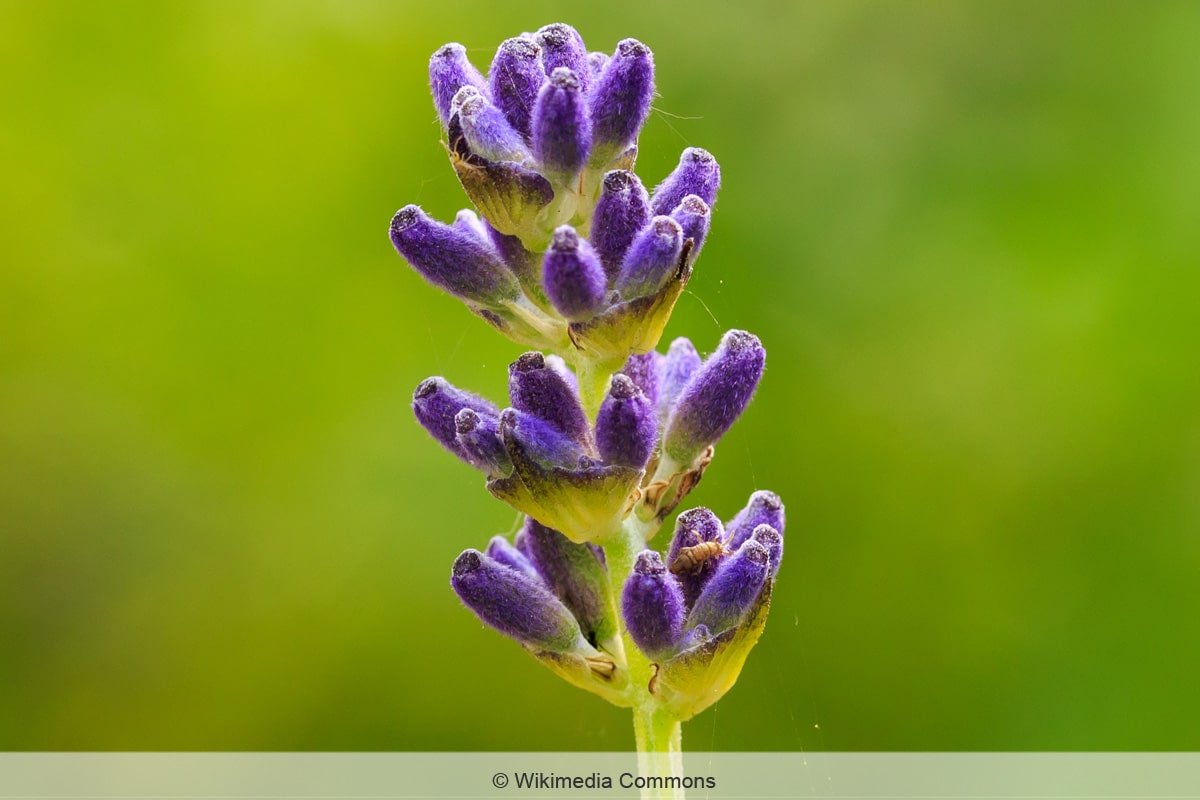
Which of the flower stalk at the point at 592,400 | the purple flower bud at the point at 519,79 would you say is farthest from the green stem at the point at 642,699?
the purple flower bud at the point at 519,79

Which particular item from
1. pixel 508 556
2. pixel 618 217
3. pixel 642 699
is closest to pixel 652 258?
pixel 618 217

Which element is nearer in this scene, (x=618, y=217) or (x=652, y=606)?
(x=652, y=606)

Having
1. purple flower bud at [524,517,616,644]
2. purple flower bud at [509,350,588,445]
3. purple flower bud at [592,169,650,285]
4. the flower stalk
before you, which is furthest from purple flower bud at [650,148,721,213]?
purple flower bud at [524,517,616,644]

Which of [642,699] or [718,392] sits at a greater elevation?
[718,392]

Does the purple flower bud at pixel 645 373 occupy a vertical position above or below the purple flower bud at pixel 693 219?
below

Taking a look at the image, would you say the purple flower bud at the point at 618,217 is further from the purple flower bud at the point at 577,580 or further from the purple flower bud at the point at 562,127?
the purple flower bud at the point at 577,580

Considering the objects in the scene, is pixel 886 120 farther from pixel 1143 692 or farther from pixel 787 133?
pixel 1143 692

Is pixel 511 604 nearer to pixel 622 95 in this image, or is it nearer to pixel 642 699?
pixel 642 699
